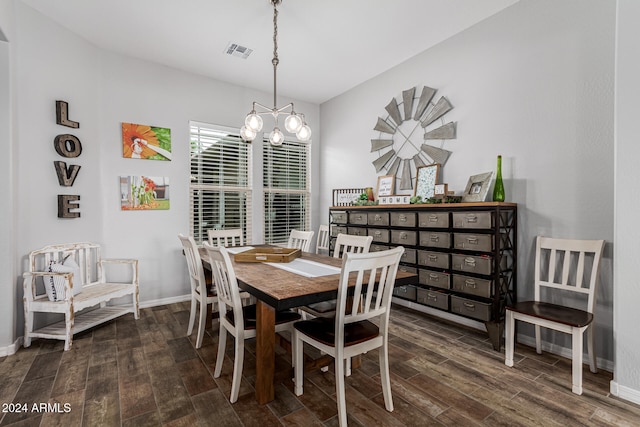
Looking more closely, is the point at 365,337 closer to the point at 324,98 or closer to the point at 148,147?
the point at 148,147

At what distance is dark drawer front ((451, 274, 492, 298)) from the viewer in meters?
2.62

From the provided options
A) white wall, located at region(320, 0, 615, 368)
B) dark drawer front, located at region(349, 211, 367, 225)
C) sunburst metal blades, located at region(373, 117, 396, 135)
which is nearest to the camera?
white wall, located at region(320, 0, 615, 368)

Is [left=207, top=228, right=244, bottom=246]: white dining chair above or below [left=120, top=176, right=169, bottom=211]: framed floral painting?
below

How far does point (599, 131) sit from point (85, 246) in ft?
16.0

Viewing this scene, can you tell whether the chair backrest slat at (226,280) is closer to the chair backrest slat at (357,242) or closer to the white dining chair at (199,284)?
the white dining chair at (199,284)

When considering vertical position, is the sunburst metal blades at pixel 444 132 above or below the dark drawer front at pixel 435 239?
above

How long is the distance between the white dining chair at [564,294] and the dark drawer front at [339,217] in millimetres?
2170

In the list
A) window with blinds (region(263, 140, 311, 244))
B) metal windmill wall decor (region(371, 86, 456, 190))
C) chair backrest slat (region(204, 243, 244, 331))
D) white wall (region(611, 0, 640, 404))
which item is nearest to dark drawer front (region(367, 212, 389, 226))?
metal windmill wall decor (region(371, 86, 456, 190))

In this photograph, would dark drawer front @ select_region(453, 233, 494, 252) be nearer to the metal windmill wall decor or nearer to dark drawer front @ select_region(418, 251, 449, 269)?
dark drawer front @ select_region(418, 251, 449, 269)

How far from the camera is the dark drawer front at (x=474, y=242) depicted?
260 centimetres

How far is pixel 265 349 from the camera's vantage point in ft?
6.20

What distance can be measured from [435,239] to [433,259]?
0.20 m

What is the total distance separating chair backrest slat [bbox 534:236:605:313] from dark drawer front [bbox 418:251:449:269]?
721 millimetres

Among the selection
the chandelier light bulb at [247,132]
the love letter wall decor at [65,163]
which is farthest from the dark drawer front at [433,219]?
the love letter wall decor at [65,163]
